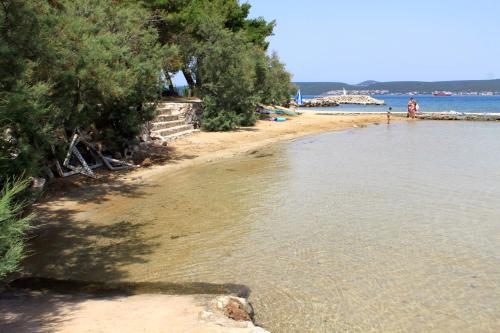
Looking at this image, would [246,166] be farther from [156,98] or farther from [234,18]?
[234,18]

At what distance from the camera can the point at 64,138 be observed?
1409cm

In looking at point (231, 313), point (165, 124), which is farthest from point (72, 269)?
point (165, 124)

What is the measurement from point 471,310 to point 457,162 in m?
13.9

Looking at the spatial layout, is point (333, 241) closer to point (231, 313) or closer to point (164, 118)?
point (231, 313)

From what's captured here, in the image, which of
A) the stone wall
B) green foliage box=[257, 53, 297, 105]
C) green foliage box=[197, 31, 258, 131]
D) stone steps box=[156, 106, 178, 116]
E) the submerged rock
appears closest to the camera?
the submerged rock

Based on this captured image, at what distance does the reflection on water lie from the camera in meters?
6.38

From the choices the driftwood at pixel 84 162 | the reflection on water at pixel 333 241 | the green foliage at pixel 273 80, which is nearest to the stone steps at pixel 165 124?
the reflection on water at pixel 333 241

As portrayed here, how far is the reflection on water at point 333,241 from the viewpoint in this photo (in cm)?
638

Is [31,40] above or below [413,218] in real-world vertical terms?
above

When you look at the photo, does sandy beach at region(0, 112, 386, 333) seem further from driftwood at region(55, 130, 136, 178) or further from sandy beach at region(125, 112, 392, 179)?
driftwood at region(55, 130, 136, 178)

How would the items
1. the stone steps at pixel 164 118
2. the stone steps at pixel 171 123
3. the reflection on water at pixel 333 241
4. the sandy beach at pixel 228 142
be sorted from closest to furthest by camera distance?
the reflection on water at pixel 333 241, the sandy beach at pixel 228 142, the stone steps at pixel 171 123, the stone steps at pixel 164 118

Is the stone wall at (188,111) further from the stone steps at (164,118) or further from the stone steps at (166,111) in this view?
the stone steps at (164,118)

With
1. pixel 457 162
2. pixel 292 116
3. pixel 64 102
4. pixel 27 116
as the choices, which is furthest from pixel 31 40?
pixel 292 116

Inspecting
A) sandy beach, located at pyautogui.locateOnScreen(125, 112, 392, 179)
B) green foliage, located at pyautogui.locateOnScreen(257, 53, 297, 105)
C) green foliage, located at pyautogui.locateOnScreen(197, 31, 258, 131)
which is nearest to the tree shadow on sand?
sandy beach, located at pyautogui.locateOnScreen(125, 112, 392, 179)
